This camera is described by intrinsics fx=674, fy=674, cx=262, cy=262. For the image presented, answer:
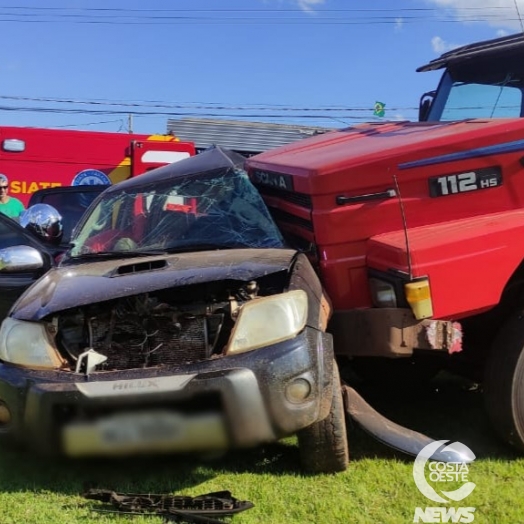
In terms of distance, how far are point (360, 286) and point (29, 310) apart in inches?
73.6

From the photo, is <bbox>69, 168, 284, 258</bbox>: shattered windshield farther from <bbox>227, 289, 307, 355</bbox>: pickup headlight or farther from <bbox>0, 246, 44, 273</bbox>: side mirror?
<bbox>227, 289, 307, 355</bbox>: pickup headlight

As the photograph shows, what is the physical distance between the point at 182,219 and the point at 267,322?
160cm

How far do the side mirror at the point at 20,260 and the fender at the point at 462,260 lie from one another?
2.22m

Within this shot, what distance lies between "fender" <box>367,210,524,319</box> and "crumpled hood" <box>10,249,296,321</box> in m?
0.62

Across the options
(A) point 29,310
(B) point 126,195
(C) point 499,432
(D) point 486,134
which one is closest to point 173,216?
(B) point 126,195

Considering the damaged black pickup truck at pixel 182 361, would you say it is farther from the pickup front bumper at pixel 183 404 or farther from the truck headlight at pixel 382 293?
the truck headlight at pixel 382 293

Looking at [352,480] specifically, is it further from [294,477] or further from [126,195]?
[126,195]

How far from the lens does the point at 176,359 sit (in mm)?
3449

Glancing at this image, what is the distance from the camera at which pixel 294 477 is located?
3.60 m

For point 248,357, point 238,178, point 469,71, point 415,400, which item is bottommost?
point 415,400

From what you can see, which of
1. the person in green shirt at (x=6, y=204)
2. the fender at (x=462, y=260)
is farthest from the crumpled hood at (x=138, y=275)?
the person in green shirt at (x=6, y=204)

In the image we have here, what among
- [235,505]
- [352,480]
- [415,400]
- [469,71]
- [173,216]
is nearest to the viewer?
[235,505]

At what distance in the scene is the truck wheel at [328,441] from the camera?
3424 mm

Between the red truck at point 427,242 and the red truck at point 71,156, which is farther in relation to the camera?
the red truck at point 71,156
